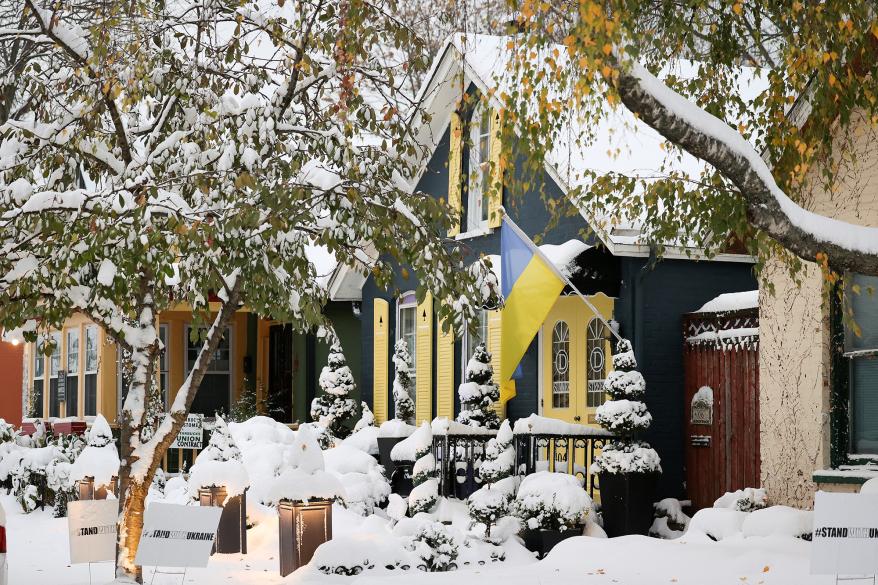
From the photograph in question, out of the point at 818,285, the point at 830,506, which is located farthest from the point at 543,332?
the point at 830,506

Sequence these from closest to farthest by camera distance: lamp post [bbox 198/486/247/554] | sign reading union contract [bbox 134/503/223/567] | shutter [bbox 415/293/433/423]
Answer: sign reading union contract [bbox 134/503/223/567] → lamp post [bbox 198/486/247/554] → shutter [bbox 415/293/433/423]

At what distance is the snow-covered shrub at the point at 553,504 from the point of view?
42.6ft

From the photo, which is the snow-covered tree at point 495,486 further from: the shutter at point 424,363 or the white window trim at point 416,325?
the white window trim at point 416,325

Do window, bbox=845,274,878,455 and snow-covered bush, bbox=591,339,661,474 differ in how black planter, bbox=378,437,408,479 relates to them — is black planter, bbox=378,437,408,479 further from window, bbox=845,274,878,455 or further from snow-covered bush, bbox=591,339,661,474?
window, bbox=845,274,878,455

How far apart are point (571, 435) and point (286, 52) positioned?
20.8ft

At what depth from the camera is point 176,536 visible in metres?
9.27

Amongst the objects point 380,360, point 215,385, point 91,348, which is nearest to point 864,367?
point 380,360

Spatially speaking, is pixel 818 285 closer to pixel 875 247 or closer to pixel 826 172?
pixel 826 172

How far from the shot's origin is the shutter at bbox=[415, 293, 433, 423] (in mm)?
19453

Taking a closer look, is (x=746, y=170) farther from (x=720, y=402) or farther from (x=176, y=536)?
(x=720, y=402)

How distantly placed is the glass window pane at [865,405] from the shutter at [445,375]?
319 inches

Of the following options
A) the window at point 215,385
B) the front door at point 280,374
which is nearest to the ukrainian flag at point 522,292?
the front door at point 280,374

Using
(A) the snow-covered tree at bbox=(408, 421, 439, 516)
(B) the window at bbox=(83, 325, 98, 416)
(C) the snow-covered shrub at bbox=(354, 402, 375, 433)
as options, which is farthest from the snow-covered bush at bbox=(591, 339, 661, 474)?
(B) the window at bbox=(83, 325, 98, 416)

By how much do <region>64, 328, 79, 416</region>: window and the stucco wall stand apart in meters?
18.3
